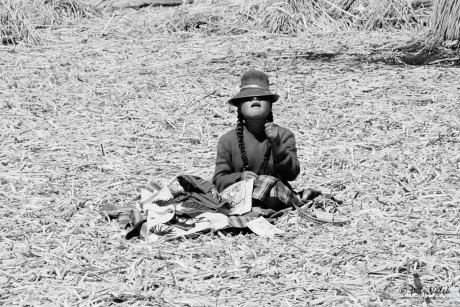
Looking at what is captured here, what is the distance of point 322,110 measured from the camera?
7043mm

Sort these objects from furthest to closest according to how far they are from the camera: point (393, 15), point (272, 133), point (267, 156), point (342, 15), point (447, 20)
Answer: point (342, 15)
point (393, 15)
point (447, 20)
point (267, 156)
point (272, 133)

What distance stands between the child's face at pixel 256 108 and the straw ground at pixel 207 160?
0.58 metres

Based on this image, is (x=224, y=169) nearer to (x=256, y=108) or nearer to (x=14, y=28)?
(x=256, y=108)

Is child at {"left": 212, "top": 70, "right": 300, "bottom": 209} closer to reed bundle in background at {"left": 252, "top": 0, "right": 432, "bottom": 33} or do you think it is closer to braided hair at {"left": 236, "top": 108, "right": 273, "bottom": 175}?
braided hair at {"left": 236, "top": 108, "right": 273, "bottom": 175}

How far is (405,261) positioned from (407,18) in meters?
5.96

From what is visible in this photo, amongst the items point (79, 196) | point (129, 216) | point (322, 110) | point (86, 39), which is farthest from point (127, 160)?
point (86, 39)

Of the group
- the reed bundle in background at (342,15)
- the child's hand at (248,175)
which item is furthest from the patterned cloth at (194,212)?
the reed bundle in background at (342,15)

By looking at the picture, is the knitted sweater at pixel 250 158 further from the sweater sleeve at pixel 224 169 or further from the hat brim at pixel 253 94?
the hat brim at pixel 253 94

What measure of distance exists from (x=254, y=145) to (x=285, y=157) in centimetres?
22

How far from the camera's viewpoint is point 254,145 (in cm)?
502

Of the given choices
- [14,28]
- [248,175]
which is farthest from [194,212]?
[14,28]

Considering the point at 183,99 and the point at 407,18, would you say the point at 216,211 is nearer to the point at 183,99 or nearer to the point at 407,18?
the point at 183,99

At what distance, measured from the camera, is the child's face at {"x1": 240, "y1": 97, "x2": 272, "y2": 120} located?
4902 millimetres

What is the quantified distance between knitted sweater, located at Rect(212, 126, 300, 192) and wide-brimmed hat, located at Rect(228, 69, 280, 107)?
191 millimetres
